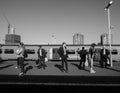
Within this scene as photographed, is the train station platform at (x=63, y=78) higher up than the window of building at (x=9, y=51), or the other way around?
the window of building at (x=9, y=51)

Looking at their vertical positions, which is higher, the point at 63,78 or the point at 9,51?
the point at 9,51

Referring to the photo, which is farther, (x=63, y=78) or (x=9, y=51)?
(x=9, y=51)

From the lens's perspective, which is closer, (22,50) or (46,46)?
(22,50)

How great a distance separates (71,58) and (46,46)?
5.78 m

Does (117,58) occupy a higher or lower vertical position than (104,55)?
lower

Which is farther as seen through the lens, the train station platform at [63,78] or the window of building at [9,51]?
the window of building at [9,51]

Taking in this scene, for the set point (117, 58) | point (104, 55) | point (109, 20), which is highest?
point (109, 20)

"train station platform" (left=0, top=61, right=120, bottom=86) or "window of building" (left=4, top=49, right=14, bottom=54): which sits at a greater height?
"window of building" (left=4, top=49, right=14, bottom=54)

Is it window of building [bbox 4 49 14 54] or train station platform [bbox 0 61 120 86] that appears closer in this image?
train station platform [bbox 0 61 120 86]
